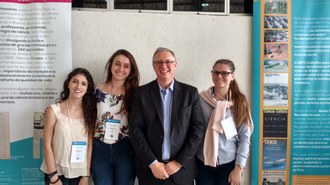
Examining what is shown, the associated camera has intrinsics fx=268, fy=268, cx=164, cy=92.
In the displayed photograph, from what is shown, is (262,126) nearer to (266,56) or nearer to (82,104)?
(266,56)

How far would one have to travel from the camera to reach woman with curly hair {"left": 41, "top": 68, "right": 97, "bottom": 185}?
80.9 inches

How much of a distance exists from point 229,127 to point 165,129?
516 mm

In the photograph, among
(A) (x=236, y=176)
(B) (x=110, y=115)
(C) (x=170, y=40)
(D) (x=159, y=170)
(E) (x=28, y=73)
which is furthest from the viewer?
(C) (x=170, y=40)

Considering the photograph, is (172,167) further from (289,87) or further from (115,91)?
(289,87)

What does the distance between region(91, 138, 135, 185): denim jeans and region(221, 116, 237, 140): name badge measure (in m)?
0.76

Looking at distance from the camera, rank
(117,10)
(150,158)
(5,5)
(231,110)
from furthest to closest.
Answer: (117,10) < (5,5) < (231,110) < (150,158)

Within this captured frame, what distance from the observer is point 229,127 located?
2.04 m

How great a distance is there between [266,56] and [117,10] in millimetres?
1498

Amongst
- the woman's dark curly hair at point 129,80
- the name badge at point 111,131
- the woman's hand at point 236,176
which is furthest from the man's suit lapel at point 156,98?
the woman's hand at point 236,176

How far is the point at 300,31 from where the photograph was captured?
102 inches

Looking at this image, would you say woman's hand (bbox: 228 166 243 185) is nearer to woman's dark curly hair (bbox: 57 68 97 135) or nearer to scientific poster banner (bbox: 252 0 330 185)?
scientific poster banner (bbox: 252 0 330 185)

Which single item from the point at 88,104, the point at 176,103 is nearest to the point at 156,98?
the point at 176,103

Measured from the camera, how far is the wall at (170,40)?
252 cm

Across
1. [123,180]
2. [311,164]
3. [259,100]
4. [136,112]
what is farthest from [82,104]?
[311,164]
